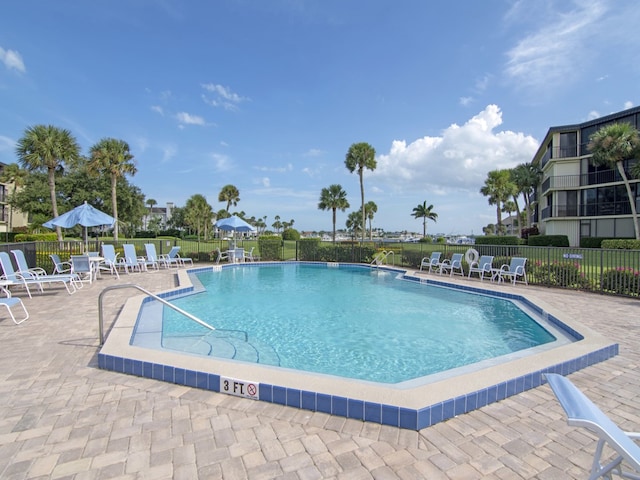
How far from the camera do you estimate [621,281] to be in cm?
871

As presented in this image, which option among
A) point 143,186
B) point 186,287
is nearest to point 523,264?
point 186,287

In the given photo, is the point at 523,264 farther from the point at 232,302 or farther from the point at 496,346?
the point at 232,302

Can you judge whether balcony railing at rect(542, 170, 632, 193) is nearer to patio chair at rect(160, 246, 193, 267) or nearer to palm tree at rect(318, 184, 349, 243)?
palm tree at rect(318, 184, 349, 243)

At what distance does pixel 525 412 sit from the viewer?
9.23 feet

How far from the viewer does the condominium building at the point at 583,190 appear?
23.8 m

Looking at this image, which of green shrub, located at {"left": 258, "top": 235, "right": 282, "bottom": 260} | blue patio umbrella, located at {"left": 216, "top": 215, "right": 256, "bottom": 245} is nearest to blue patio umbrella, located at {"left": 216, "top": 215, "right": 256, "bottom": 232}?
blue patio umbrella, located at {"left": 216, "top": 215, "right": 256, "bottom": 245}

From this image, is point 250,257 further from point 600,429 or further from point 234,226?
point 600,429

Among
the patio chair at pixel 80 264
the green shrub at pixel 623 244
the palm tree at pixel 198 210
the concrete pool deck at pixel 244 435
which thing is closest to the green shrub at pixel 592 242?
the green shrub at pixel 623 244

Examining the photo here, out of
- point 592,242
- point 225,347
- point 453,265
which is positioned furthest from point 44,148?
point 592,242

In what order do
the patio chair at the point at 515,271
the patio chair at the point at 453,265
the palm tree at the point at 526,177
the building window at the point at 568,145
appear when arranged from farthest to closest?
the palm tree at the point at 526,177 → the building window at the point at 568,145 → the patio chair at the point at 453,265 → the patio chair at the point at 515,271

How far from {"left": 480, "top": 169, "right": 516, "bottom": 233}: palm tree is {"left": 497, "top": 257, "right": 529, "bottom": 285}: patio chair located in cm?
2611

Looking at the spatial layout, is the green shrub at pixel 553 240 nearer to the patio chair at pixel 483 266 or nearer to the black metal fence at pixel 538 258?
the black metal fence at pixel 538 258

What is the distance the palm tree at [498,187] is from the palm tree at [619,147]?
11.4 metres

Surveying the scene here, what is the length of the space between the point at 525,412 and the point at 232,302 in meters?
7.16
